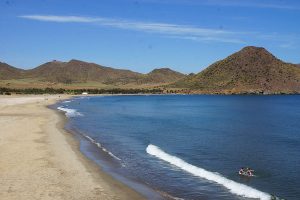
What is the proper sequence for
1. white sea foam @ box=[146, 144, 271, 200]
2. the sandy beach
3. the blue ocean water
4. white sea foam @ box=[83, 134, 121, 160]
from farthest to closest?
white sea foam @ box=[83, 134, 121, 160], the blue ocean water, white sea foam @ box=[146, 144, 271, 200], the sandy beach

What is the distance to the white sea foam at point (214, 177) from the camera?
2020 centimetres

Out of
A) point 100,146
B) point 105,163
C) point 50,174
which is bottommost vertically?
point 105,163

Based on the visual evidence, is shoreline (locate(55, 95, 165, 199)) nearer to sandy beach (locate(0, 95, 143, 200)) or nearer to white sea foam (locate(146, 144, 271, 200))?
sandy beach (locate(0, 95, 143, 200))

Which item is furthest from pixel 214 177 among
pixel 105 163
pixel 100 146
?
pixel 100 146

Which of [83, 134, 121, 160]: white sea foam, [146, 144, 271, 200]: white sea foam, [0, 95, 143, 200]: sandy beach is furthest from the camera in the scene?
[83, 134, 121, 160]: white sea foam

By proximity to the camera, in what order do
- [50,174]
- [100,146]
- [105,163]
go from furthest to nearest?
[100,146] → [105,163] → [50,174]

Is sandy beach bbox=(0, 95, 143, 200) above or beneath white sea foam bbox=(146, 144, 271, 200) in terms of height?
above

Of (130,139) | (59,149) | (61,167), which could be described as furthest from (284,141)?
(61,167)

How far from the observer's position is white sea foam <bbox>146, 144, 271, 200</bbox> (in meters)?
20.2

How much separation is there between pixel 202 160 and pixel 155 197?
1027cm

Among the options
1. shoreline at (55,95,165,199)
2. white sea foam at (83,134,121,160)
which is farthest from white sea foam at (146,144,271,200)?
shoreline at (55,95,165,199)

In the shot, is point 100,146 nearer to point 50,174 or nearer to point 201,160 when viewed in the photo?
point 201,160

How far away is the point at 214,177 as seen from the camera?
23516 mm

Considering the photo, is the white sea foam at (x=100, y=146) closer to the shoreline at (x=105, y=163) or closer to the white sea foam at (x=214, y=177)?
the shoreline at (x=105, y=163)
